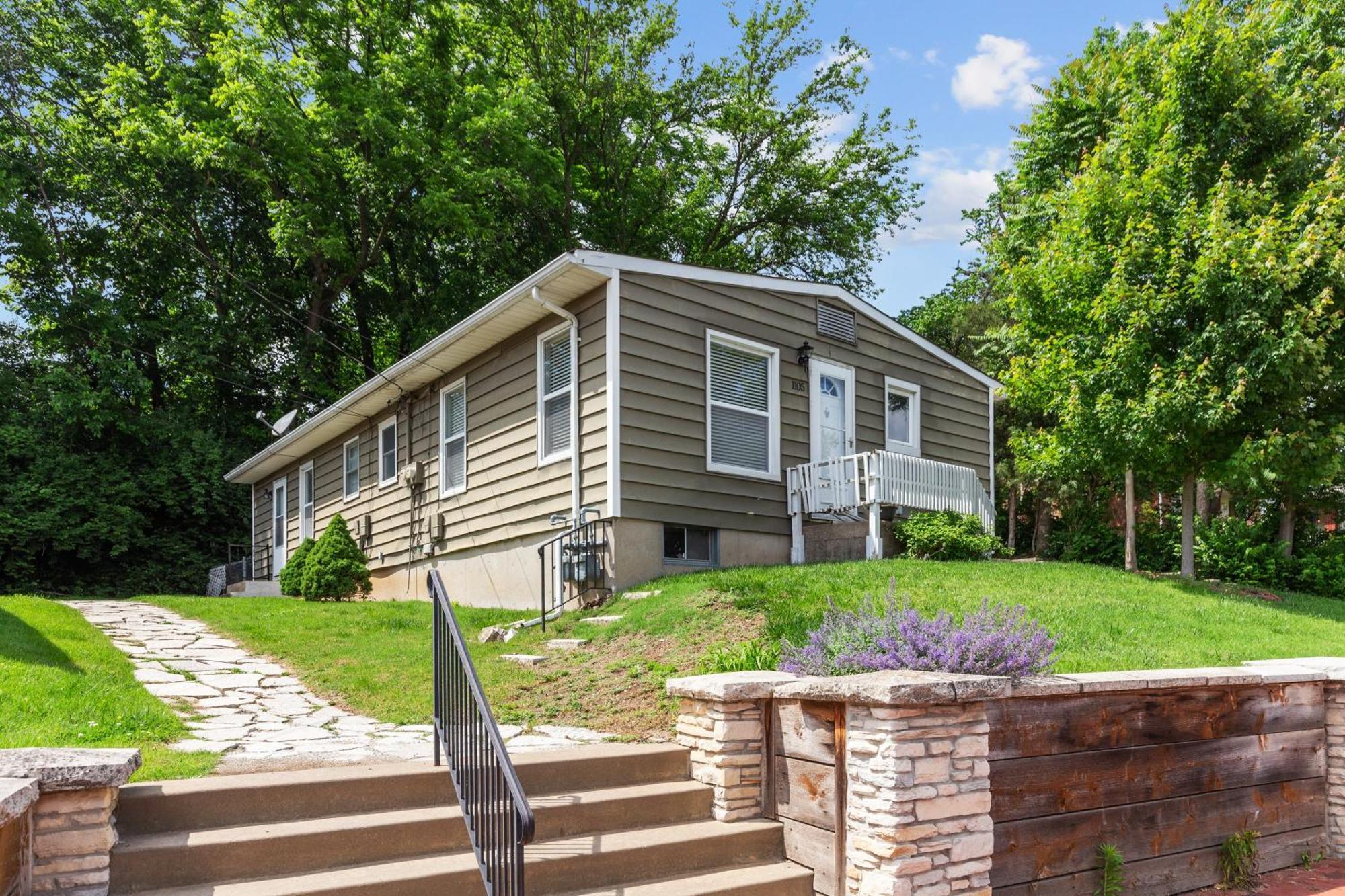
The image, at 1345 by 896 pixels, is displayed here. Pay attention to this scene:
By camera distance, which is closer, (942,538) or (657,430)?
(657,430)

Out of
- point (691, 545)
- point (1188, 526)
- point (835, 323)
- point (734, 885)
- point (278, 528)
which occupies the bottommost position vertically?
point (734, 885)

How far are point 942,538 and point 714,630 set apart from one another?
16.3ft

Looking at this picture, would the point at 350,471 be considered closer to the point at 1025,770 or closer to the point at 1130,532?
the point at 1130,532

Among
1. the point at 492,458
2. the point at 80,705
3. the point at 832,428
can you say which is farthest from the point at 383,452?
the point at 80,705

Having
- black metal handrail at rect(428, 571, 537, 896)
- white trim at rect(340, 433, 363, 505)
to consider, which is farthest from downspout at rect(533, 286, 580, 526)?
white trim at rect(340, 433, 363, 505)

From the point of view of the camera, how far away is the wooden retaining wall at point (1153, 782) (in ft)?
13.9

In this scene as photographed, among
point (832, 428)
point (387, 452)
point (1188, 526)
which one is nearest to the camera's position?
point (1188, 526)

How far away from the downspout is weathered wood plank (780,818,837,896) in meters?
6.18

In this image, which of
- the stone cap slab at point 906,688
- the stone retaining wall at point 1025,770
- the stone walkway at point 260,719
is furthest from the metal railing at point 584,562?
the stone cap slab at point 906,688

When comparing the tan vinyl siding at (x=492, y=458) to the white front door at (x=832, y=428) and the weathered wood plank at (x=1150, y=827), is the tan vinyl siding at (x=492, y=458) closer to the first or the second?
the white front door at (x=832, y=428)

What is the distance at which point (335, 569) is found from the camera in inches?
537

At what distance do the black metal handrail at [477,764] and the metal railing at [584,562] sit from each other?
5304 millimetres

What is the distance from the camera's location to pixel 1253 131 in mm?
11836

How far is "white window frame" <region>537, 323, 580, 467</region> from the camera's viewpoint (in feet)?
35.0
